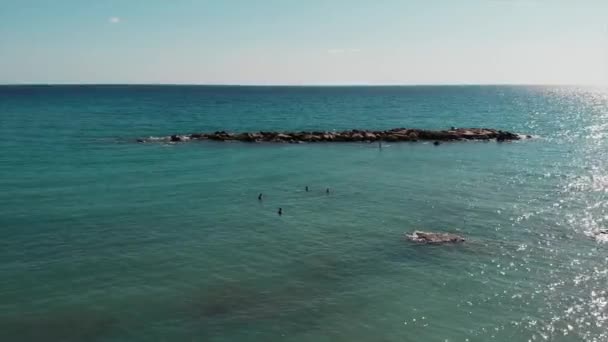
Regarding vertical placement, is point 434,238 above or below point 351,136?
below

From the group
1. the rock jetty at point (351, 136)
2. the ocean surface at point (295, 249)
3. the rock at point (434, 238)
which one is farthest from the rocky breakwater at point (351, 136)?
the rock at point (434, 238)

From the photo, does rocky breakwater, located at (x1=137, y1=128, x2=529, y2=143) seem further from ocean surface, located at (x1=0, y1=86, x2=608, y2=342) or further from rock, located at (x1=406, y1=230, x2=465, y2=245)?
rock, located at (x1=406, y1=230, x2=465, y2=245)

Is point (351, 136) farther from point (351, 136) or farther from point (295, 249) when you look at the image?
point (295, 249)

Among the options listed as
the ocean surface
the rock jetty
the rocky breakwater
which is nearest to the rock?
the ocean surface

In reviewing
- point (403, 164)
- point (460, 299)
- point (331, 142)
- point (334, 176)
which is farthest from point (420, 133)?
point (460, 299)

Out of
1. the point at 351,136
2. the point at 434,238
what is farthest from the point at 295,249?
the point at 351,136

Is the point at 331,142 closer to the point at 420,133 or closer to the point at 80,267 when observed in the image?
the point at 420,133

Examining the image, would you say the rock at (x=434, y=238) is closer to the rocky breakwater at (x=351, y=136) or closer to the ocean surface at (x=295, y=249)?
the ocean surface at (x=295, y=249)
